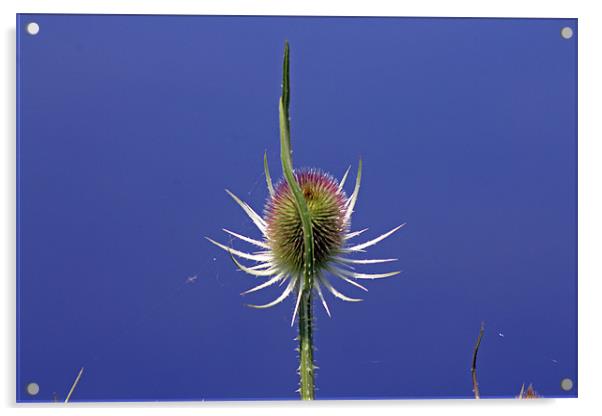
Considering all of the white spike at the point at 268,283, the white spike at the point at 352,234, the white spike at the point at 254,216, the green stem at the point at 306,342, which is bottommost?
the green stem at the point at 306,342

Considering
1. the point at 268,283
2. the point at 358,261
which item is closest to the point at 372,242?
the point at 358,261

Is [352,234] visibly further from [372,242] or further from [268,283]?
[268,283]

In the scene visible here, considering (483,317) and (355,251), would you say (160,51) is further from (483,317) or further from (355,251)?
(483,317)

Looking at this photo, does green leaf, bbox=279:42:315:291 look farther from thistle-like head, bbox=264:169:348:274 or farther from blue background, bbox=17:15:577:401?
blue background, bbox=17:15:577:401

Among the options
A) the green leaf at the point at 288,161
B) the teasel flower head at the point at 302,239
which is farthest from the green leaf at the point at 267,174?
the green leaf at the point at 288,161

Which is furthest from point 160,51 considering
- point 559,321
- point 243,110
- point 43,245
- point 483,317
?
point 559,321

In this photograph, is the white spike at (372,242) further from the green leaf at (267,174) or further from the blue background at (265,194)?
the green leaf at (267,174)

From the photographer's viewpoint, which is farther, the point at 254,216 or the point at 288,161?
the point at 254,216
